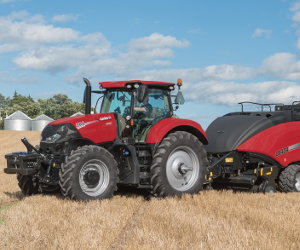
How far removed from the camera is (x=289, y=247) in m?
4.95

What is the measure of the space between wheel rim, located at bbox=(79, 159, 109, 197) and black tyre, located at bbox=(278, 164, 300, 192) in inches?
165

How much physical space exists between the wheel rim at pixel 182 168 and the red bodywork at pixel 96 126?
47.1 inches

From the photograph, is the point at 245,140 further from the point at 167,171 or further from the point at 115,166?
the point at 115,166

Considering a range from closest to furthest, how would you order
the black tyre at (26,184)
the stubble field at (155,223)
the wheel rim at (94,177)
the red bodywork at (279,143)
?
1. the stubble field at (155,223)
2. the wheel rim at (94,177)
3. the black tyre at (26,184)
4. the red bodywork at (279,143)

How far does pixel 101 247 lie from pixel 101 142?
365cm

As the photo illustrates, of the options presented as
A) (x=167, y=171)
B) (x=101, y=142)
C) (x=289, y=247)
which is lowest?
(x=289, y=247)

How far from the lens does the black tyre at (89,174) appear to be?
760 centimetres

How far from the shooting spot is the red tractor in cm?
788

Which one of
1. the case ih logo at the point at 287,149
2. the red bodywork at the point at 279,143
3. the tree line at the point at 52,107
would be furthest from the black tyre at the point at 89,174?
the tree line at the point at 52,107

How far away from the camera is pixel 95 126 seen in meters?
8.30

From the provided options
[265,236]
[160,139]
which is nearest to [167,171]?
[160,139]

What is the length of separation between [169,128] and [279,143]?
116 inches

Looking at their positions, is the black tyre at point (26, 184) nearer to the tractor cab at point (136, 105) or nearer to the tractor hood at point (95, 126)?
the tractor hood at point (95, 126)

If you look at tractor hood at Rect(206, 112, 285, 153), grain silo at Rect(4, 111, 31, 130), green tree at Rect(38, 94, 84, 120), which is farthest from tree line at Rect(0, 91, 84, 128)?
tractor hood at Rect(206, 112, 285, 153)
